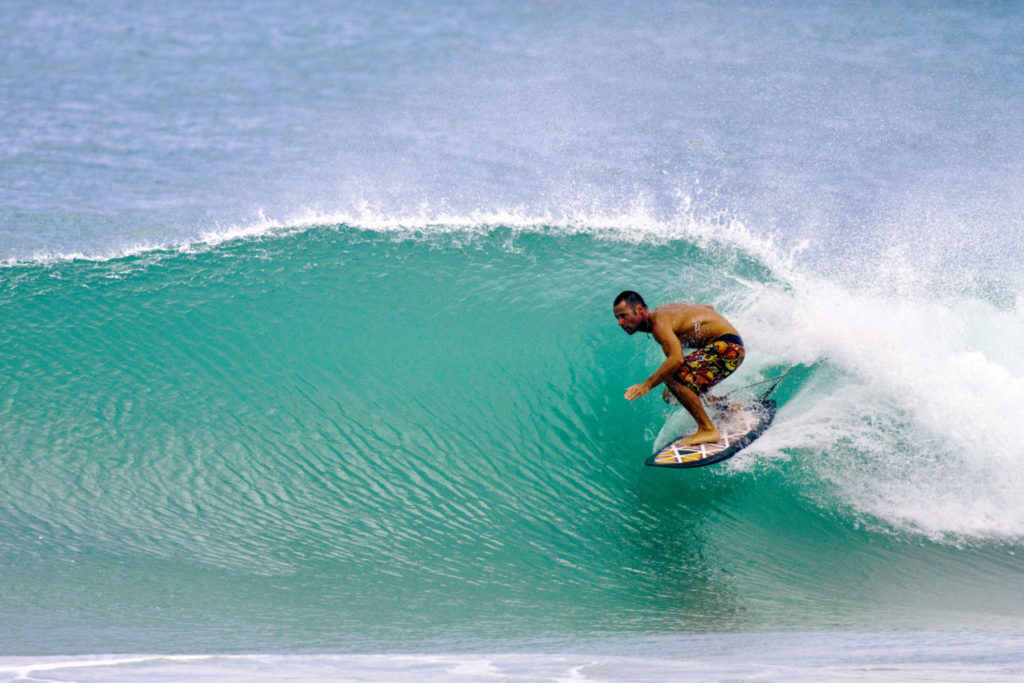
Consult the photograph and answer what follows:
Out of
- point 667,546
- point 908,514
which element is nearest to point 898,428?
point 908,514

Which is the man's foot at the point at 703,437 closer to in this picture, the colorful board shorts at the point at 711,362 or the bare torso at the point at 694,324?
the colorful board shorts at the point at 711,362

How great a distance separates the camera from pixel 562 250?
27.2 ft

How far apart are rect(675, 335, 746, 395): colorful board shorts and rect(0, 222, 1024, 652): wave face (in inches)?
24.1

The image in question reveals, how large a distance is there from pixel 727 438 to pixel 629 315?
1154 millimetres

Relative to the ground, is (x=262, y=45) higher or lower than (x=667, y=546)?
higher

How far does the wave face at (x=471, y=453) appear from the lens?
196 inches

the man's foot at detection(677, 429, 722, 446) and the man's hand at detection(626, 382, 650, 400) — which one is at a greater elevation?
the man's hand at detection(626, 382, 650, 400)

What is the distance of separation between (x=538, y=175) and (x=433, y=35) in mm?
8322

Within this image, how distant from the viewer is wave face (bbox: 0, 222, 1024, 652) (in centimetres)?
498

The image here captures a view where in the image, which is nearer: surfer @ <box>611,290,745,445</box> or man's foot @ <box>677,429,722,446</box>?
surfer @ <box>611,290,745,445</box>

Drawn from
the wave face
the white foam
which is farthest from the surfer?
the white foam

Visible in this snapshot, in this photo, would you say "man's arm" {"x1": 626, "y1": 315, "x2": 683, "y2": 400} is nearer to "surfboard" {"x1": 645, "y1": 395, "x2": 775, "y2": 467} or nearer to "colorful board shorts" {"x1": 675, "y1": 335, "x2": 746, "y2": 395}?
"colorful board shorts" {"x1": 675, "y1": 335, "x2": 746, "y2": 395}

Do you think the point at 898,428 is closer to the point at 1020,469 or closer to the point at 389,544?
the point at 1020,469

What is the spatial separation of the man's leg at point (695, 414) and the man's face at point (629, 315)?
452 millimetres
